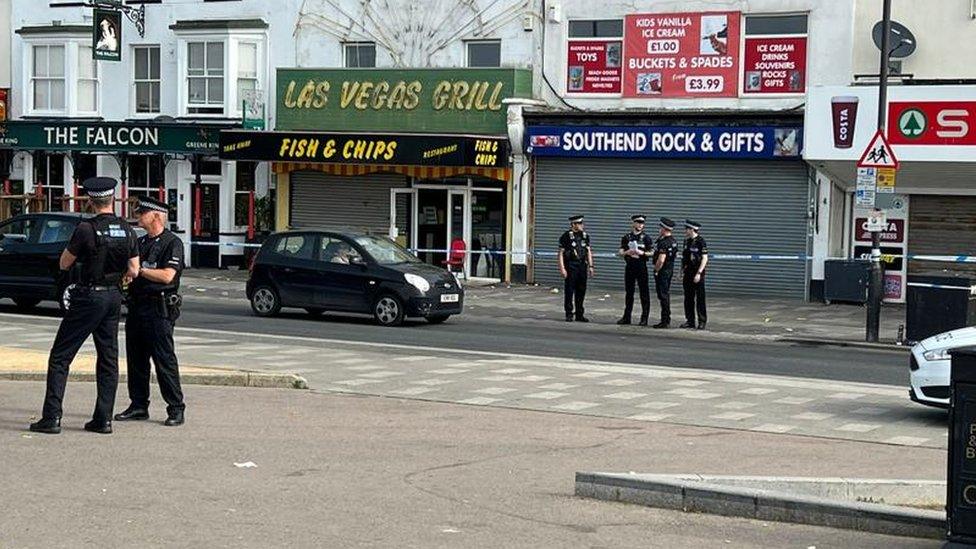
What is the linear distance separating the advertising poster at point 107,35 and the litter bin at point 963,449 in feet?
103

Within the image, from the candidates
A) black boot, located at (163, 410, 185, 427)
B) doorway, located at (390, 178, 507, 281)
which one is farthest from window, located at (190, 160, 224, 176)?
black boot, located at (163, 410, 185, 427)

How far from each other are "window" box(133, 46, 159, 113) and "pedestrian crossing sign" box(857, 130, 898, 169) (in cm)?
2095

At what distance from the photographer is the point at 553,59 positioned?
32312 mm

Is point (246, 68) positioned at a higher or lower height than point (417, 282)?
higher

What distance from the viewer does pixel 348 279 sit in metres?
23.3

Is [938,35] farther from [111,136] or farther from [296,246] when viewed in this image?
[111,136]

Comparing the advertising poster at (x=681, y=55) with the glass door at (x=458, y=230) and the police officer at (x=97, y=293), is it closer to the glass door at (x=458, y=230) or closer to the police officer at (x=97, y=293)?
the glass door at (x=458, y=230)

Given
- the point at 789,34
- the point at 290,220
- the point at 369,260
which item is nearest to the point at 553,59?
the point at 789,34

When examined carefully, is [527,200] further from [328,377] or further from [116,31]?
[328,377]

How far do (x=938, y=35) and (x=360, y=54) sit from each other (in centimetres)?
1358

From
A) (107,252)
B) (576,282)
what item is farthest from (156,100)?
(107,252)

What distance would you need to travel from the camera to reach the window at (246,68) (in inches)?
1412

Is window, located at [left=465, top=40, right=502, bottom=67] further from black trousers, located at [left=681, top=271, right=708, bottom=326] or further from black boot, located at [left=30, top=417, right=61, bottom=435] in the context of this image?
black boot, located at [left=30, top=417, right=61, bottom=435]

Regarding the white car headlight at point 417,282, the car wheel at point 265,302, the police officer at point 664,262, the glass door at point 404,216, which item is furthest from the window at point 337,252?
the glass door at point 404,216
